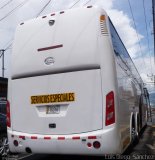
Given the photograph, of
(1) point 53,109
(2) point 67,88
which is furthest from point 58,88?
(1) point 53,109

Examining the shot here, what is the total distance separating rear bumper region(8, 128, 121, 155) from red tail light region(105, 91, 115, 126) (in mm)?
182

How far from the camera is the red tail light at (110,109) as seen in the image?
22.8ft

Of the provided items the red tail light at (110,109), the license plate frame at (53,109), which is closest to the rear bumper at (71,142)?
the red tail light at (110,109)

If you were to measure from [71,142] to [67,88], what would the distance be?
3.76ft

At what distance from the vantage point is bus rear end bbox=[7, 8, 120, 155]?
710 centimetres

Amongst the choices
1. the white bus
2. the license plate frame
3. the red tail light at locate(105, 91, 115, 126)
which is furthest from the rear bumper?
the license plate frame

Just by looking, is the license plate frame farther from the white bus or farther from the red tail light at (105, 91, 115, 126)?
the red tail light at (105, 91, 115, 126)

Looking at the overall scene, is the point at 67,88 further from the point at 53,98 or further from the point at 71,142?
the point at 71,142

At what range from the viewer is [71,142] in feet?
23.4

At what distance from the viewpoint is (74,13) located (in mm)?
7723

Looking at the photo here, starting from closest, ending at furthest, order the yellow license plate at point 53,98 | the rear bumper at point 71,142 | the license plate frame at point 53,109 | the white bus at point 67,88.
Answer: the rear bumper at point 71,142
the white bus at point 67,88
the yellow license plate at point 53,98
the license plate frame at point 53,109

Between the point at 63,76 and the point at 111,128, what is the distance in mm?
1550

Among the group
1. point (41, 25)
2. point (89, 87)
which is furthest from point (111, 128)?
point (41, 25)

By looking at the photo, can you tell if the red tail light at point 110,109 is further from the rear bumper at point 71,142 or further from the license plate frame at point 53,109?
the license plate frame at point 53,109
